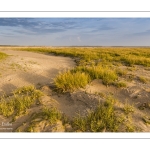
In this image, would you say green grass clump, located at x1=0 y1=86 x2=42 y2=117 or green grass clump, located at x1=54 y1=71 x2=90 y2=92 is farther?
green grass clump, located at x1=54 y1=71 x2=90 y2=92

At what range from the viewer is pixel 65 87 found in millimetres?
5426

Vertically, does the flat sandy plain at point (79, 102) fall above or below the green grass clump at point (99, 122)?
below

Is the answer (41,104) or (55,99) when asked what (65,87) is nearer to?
(55,99)

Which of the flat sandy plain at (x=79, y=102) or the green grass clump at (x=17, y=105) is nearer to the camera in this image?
the flat sandy plain at (x=79, y=102)

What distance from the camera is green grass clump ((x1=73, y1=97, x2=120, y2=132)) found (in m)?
3.37

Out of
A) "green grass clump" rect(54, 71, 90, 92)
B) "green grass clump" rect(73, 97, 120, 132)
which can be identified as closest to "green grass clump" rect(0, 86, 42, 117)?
"green grass clump" rect(54, 71, 90, 92)

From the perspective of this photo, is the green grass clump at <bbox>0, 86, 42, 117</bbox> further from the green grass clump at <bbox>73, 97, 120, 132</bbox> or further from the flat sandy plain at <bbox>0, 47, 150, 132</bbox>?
the green grass clump at <bbox>73, 97, 120, 132</bbox>

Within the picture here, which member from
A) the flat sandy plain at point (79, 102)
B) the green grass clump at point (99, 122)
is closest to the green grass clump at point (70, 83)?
the flat sandy plain at point (79, 102)

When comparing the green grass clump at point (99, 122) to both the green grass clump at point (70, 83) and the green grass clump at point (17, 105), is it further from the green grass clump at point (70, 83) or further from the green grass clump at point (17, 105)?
the green grass clump at point (70, 83)

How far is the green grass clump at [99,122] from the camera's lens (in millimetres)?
3367

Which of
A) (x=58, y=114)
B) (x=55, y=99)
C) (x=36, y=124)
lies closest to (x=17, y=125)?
(x=36, y=124)
